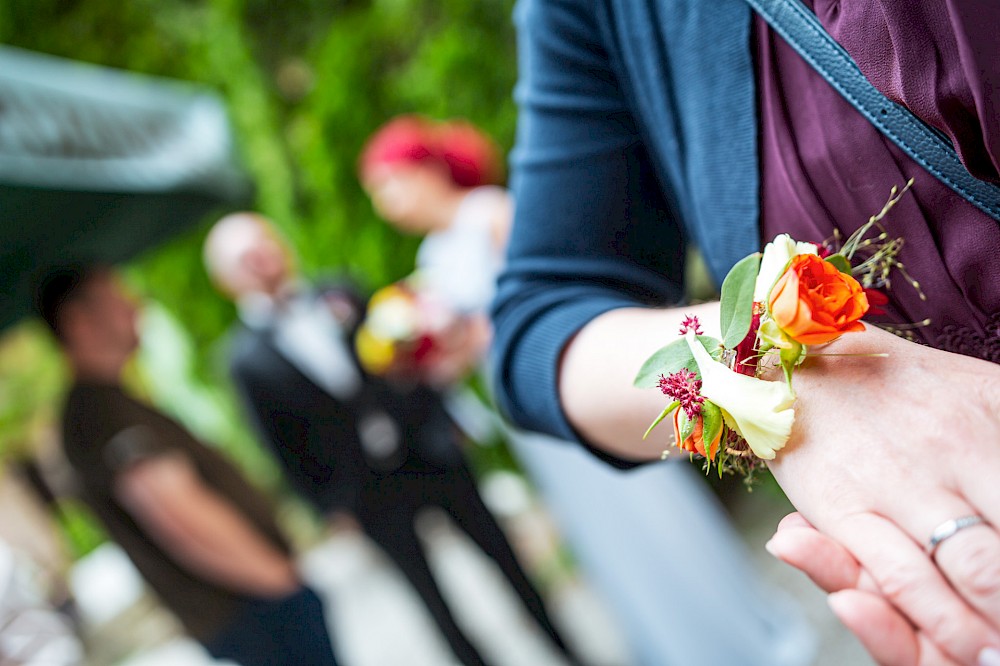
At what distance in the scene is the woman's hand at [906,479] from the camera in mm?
442

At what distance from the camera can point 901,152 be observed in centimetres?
55

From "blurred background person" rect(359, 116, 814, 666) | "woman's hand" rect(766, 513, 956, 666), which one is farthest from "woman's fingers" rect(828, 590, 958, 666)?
"blurred background person" rect(359, 116, 814, 666)

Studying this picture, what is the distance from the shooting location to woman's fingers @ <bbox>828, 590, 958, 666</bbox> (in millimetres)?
450

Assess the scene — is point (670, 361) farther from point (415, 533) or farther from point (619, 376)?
point (415, 533)

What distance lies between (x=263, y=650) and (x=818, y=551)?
328 centimetres

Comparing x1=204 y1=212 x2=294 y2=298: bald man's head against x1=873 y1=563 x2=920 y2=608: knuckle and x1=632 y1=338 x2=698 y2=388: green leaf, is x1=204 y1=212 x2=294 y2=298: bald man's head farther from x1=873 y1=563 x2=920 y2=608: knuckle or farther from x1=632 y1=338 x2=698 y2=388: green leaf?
x1=873 y1=563 x2=920 y2=608: knuckle

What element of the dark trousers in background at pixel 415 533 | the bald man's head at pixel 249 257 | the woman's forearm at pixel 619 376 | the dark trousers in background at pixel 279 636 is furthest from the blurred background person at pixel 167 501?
the woman's forearm at pixel 619 376

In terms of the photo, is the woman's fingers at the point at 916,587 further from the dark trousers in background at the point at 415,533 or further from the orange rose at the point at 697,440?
the dark trousers in background at the point at 415,533

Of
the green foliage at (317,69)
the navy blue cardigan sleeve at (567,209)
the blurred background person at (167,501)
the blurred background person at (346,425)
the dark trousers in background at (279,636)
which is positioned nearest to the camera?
the navy blue cardigan sleeve at (567,209)

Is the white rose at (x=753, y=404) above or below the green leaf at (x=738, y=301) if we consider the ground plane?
→ below

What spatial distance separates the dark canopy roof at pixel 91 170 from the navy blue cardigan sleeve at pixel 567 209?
7.52 feet

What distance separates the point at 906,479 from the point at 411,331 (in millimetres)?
2833

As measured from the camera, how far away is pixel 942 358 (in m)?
0.52

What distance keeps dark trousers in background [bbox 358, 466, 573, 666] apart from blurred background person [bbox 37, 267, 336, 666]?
0.45 metres
